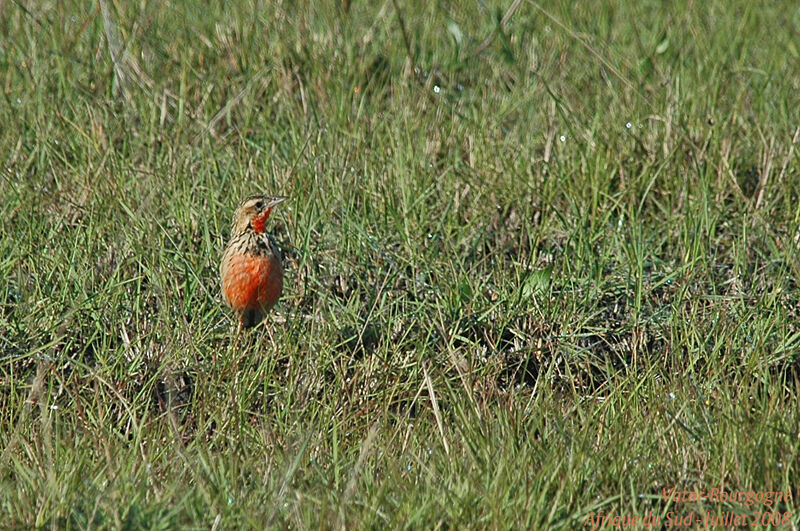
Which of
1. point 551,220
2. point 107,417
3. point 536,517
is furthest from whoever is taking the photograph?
point 551,220

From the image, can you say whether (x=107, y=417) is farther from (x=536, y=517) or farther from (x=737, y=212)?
(x=737, y=212)

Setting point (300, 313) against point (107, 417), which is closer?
point (107, 417)

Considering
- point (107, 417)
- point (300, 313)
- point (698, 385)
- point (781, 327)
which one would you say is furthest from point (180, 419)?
point (781, 327)

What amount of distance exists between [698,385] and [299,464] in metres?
1.59

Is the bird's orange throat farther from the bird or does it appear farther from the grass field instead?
the grass field

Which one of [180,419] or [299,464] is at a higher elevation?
[299,464]

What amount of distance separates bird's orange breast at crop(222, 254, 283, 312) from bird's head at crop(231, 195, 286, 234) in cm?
18

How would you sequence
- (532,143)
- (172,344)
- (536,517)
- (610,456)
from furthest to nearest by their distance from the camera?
1. (532,143)
2. (172,344)
3. (610,456)
4. (536,517)

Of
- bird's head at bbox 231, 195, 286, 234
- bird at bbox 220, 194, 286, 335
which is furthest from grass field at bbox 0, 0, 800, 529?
bird's head at bbox 231, 195, 286, 234

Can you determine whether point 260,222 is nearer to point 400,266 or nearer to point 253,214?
point 253,214

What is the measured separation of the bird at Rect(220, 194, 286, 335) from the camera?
4590mm

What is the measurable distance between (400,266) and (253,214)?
0.76 m

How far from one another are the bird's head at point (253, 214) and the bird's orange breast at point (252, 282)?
183mm

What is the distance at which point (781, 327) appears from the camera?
4.74m
